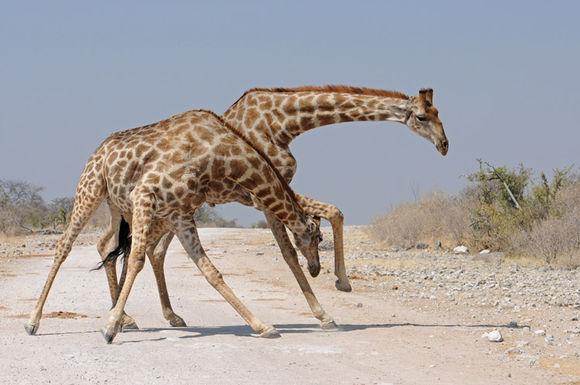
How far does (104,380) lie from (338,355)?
223cm

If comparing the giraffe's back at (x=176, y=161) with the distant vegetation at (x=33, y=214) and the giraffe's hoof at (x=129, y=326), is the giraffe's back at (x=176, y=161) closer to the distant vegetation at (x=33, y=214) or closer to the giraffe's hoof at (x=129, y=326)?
Result: the giraffe's hoof at (x=129, y=326)

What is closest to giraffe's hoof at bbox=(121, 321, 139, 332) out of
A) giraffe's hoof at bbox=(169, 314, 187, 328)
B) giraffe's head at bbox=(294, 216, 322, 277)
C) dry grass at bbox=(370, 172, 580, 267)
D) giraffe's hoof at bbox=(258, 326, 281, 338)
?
giraffe's hoof at bbox=(169, 314, 187, 328)

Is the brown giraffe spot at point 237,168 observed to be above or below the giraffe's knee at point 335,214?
above

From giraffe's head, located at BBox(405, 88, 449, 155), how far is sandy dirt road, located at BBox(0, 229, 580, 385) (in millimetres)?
2021

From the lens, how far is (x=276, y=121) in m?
11.3

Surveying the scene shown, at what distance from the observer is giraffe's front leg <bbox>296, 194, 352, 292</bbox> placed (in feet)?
35.7

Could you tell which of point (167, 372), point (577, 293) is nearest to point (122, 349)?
point (167, 372)

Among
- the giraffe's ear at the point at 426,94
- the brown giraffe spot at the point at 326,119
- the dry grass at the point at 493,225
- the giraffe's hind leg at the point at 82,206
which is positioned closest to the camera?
the giraffe's hind leg at the point at 82,206

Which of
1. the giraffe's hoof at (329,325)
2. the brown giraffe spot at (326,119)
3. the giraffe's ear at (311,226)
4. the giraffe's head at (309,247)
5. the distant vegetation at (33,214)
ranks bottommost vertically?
the distant vegetation at (33,214)

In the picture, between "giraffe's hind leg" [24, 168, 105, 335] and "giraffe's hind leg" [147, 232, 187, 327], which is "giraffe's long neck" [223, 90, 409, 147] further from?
"giraffe's hind leg" [24, 168, 105, 335]

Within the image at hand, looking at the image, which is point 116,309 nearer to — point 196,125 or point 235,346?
point 235,346

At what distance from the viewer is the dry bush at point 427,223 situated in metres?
26.3

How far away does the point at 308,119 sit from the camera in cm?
1123

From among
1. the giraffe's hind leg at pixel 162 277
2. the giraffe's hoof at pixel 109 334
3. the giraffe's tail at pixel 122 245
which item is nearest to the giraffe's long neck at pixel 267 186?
the giraffe's hind leg at pixel 162 277
